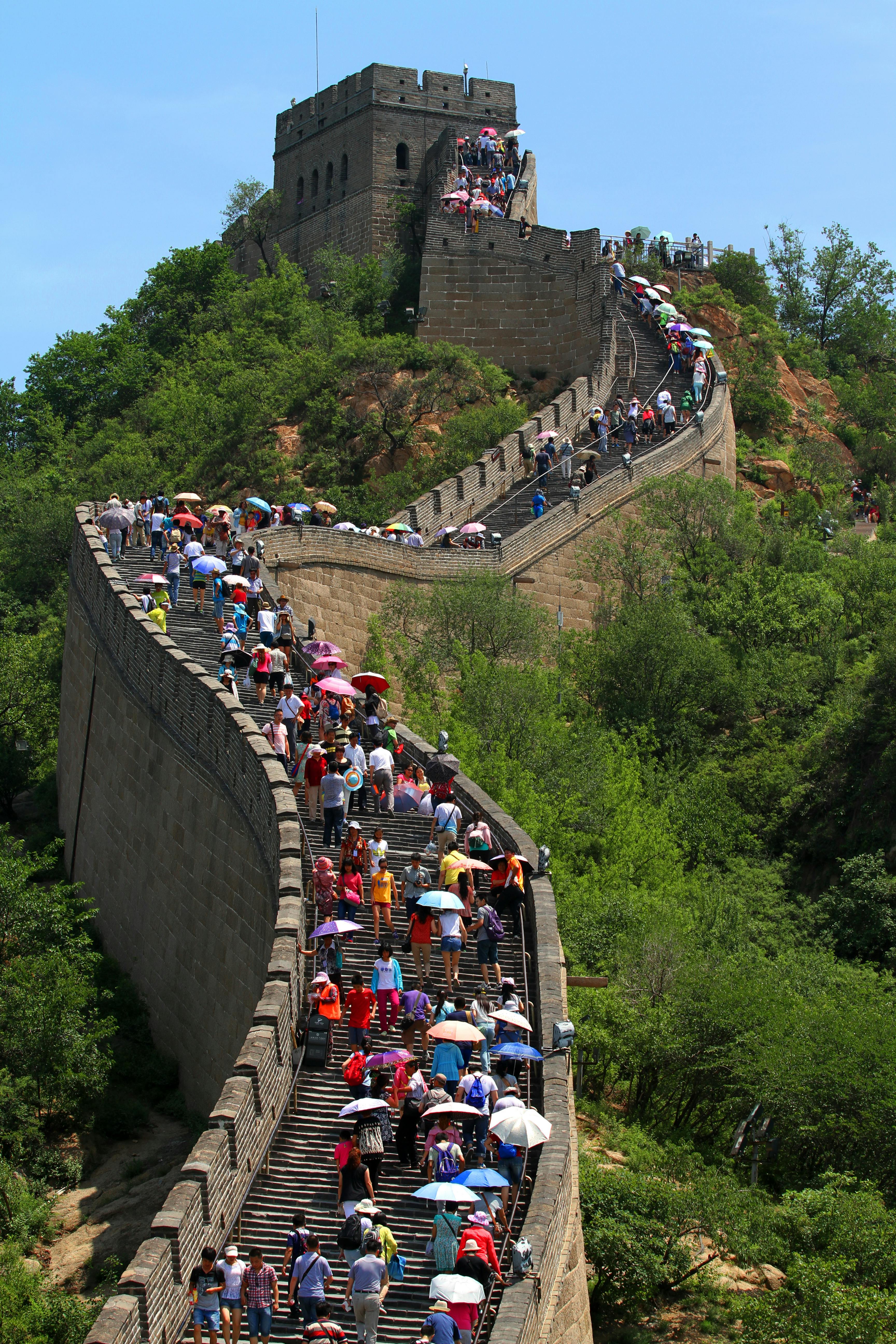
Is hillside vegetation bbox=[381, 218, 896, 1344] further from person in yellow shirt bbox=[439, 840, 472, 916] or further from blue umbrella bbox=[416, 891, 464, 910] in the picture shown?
blue umbrella bbox=[416, 891, 464, 910]

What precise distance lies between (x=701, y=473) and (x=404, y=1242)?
1475 inches

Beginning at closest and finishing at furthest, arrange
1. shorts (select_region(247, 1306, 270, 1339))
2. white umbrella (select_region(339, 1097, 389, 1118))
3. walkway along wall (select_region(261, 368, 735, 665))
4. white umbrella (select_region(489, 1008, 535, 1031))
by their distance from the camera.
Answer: shorts (select_region(247, 1306, 270, 1339)) < white umbrella (select_region(339, 1097, 389, 1118)) < white umbrella (select_region(489, 1008, 535, 1031)) < walkway along wall (select_region(261, 368, 735, 665))

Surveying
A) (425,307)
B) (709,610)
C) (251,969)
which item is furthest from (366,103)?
(251,969)

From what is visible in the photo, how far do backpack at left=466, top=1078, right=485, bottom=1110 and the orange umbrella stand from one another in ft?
1.43

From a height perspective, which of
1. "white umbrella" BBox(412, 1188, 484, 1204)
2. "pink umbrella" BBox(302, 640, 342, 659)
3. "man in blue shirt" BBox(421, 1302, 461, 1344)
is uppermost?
"pink umbrella" BBox(302, 640, 342, 659)

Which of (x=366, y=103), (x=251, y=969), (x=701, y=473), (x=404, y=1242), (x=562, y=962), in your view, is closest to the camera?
(x=404, y=1242)

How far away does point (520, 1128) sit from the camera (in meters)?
14.7

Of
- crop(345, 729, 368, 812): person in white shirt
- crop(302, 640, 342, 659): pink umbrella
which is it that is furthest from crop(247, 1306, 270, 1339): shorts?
crop(302, 640, 342, 659): pink umbrella

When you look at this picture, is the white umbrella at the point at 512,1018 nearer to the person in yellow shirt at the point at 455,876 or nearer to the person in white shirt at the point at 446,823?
the person in yellow shirt at the point at 455,876

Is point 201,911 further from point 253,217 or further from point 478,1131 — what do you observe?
point 253,217

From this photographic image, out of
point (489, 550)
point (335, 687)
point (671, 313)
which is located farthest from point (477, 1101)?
point (671, 313)

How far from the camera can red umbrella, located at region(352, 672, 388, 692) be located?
86.8 feet

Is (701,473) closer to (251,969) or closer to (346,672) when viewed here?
(346,672)

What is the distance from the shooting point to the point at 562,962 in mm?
18312
